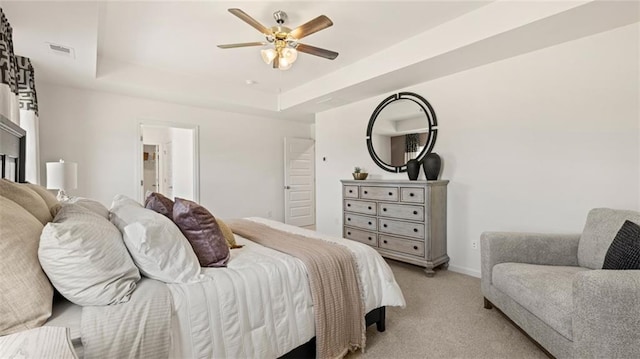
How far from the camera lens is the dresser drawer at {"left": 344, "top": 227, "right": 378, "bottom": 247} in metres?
3.70

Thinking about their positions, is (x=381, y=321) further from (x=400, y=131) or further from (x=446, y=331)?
(x=400, y=131)

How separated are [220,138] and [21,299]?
446cm

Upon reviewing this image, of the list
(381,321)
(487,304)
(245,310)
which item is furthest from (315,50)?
(487,304)

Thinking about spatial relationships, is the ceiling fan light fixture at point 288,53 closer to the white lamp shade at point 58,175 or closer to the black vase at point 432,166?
the black vase at point 432,166

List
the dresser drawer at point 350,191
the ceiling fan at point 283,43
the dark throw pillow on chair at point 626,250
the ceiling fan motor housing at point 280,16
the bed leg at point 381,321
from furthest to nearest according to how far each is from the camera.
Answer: the dresser drawer at point 350,191
the ceiling fan motor housing at point 280,16
the ceiling fan at point 283,43
the bed leg at point 381,321
the dark throw pillow on chair at point 626,250

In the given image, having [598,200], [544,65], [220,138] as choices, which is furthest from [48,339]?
[220,138]

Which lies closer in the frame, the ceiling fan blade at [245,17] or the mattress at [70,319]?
the mattress at [70,319]

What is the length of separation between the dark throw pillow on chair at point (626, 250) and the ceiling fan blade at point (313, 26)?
7.46 feet

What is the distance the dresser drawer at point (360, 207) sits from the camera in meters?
3.72

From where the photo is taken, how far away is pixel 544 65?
274cm

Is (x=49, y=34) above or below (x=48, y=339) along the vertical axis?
above

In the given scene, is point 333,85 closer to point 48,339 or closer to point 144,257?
point 144,257

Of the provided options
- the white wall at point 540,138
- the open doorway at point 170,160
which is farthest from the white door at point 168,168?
the white wall at point 540,138

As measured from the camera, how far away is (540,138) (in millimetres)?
2795
